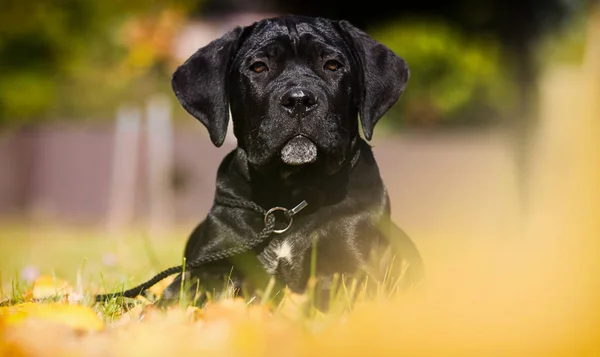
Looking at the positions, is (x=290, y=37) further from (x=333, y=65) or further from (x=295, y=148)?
(x=295, y=148)

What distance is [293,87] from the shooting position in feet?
11.5

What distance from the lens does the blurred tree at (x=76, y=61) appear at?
14.6 metres

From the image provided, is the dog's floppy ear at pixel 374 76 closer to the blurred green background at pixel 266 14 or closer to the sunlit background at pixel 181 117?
the sunlit background at pixel 181 117

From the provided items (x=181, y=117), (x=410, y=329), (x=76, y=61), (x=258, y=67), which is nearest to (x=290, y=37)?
(x=258, y=67)

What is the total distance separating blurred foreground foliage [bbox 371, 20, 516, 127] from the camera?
43.1 ft

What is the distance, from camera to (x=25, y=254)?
9.48 m

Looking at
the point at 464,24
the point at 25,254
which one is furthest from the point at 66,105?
the point at 464,24

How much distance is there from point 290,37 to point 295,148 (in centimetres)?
56

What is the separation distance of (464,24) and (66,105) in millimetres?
7343

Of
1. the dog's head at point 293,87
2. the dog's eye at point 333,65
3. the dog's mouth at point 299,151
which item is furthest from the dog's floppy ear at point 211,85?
the dog's eye at point 333,65

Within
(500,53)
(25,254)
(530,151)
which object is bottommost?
(25,254)

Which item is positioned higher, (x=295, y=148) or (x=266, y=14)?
(x=266, y=14)

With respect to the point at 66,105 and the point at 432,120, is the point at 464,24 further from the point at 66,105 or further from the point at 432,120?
the point at 66,105

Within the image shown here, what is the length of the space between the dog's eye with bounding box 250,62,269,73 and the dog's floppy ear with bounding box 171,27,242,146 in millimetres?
159
